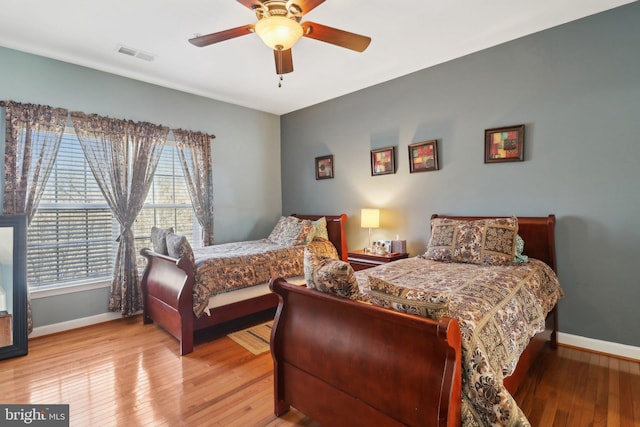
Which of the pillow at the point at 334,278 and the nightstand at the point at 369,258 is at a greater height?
the pillow at the point at 334,278

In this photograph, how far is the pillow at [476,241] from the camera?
271 cm

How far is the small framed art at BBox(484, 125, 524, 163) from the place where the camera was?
3016 mm

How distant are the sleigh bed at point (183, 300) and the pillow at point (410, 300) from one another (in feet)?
6.41

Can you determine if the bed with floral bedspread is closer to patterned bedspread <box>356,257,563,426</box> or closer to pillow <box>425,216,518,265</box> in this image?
patterned bedspread <box>356,257,563,426</box>

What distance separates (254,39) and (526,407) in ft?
11.8

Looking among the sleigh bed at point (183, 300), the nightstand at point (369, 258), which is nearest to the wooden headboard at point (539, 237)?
the nightstand at point (369, 258)

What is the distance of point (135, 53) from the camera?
322 cm

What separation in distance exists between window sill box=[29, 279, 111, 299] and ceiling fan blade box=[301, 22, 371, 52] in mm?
3403

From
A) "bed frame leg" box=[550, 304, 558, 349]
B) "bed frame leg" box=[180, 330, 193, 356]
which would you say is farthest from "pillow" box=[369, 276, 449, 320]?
"bed frame leg" box=[550, 304, 558, 349]

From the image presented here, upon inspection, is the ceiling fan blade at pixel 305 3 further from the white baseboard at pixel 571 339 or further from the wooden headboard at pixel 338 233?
the white baseboard at pixel 571 339

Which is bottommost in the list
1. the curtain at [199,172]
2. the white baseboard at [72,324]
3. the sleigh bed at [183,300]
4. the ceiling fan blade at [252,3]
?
the white baseboard at [72,324]

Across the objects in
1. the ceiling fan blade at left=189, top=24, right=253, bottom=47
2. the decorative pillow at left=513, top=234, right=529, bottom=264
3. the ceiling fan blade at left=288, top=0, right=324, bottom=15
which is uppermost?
the ceiling fan blade at left=288, top=0, right=324, bottom=15

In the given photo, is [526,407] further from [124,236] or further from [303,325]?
[124,236]

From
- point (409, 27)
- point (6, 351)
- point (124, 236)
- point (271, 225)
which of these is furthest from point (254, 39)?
point (6, 351)
